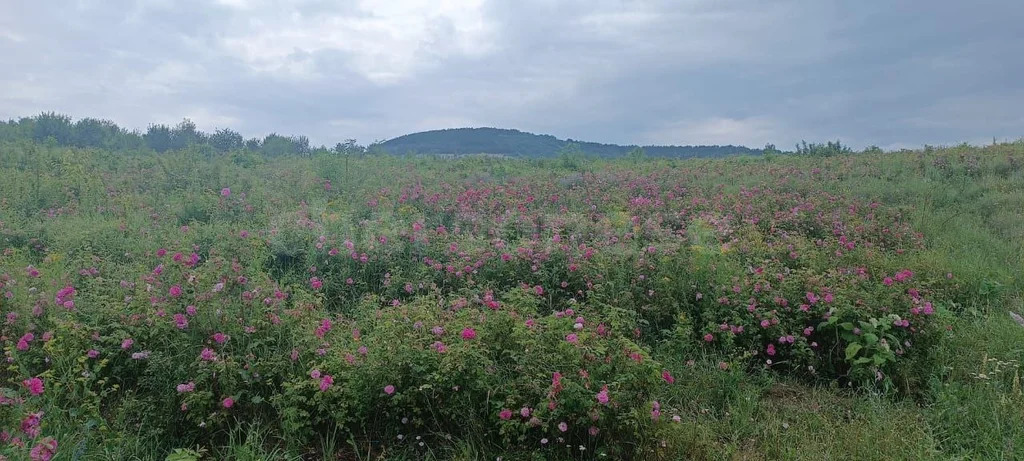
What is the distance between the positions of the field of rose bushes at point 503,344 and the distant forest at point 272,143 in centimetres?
1090

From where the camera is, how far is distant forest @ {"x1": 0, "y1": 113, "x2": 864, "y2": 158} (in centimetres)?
1909

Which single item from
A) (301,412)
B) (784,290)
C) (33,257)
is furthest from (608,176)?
(301,412)

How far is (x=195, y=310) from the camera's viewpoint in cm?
340

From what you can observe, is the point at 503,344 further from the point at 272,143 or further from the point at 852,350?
the point at 272,143

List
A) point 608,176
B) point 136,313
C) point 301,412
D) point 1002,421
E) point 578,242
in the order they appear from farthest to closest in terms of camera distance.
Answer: point 608,176
point 578,242
point 136,313
point 1002,421
point 301,412

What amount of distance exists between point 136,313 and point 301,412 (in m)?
1.39

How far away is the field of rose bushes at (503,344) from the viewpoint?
9.75ft

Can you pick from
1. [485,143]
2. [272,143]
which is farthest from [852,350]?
[485,143]

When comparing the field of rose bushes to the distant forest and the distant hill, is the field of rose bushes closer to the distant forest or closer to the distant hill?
the distant forest

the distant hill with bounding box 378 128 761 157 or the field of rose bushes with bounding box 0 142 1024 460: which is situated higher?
the distant hill with bounding box 378 128 761 157

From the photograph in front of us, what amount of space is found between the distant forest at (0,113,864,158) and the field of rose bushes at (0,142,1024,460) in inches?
429

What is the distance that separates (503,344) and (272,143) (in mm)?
24268

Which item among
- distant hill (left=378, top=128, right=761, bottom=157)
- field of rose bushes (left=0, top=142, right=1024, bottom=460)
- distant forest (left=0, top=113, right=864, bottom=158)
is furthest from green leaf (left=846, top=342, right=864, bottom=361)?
distant hill (left=378, top=128, right=761, bottom=157)

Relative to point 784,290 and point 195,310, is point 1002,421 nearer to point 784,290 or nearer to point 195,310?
point 784,290
